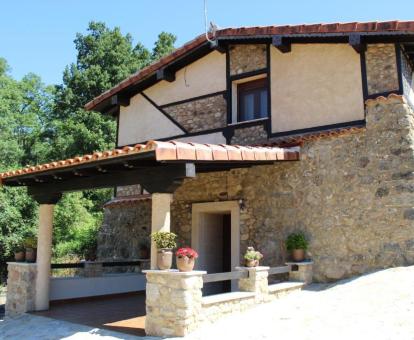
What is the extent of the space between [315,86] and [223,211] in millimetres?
3630

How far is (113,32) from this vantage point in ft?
102

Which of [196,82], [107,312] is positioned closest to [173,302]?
[107,312]

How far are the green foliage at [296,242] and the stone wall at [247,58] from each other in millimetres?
4171

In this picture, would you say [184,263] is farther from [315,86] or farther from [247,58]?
[247,58]

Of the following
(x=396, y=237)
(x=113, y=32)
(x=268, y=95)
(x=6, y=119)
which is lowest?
(x=396, y=237)

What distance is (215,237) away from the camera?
11648mm

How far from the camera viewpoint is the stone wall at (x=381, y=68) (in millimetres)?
8805

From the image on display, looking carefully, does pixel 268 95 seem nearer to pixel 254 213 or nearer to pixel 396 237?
pixel 254 213

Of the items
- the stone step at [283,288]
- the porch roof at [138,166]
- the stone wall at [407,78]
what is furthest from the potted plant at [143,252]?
the stone wall at [407,78]

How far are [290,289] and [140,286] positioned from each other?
15.6 feet

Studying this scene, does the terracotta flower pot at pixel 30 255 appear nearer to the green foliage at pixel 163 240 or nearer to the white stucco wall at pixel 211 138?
the green foliage at pixel 163 240

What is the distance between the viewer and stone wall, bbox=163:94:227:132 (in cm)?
1134

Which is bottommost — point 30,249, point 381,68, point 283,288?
point 283,288

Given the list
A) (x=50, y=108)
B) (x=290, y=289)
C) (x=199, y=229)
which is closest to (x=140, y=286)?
(x=199, y=229)
